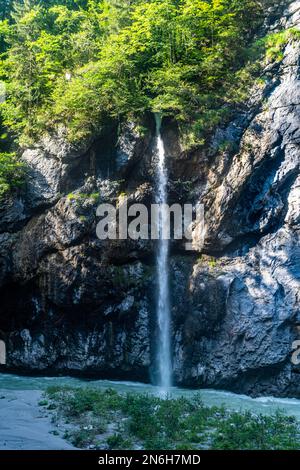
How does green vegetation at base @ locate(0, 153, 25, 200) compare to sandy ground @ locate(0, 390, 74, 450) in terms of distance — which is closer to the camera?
sandy ground @ locate(0, 390, 74, 450)

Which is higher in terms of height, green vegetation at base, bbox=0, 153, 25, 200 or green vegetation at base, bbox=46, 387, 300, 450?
green vegetation at base, bbox=0, 153, 25, 200

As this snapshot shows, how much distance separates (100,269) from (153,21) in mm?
9055

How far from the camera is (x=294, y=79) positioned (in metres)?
15.5

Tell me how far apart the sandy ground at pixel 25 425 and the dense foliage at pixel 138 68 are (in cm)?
879

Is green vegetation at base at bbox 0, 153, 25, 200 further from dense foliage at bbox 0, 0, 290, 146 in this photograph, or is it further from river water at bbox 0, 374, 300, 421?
river water at bbox 0, 374, 300, 421

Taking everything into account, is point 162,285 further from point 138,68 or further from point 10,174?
point 138,68

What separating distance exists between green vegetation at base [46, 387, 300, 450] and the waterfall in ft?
11.0

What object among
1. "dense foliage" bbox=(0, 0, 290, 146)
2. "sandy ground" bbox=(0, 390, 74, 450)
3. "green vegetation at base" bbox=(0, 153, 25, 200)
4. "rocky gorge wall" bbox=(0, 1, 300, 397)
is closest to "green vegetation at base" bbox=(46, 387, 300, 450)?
"sandy ground" bbox=(0, 390, 74, 450)

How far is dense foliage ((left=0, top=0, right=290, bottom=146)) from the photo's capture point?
16156mm

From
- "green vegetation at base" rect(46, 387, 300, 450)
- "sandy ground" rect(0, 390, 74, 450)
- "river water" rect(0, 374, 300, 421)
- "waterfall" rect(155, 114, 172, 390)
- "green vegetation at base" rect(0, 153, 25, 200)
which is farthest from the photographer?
"green vegetation at base" rect(0, 153, 25, 200)

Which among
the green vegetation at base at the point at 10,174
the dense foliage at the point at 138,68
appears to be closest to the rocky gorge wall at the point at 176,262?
the green vegetation at base at the point at 10,174

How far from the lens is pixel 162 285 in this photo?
15367 millimetres

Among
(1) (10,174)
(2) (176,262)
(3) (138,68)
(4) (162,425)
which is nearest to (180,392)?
(2) (176,262)

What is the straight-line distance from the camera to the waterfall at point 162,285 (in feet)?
48.8
